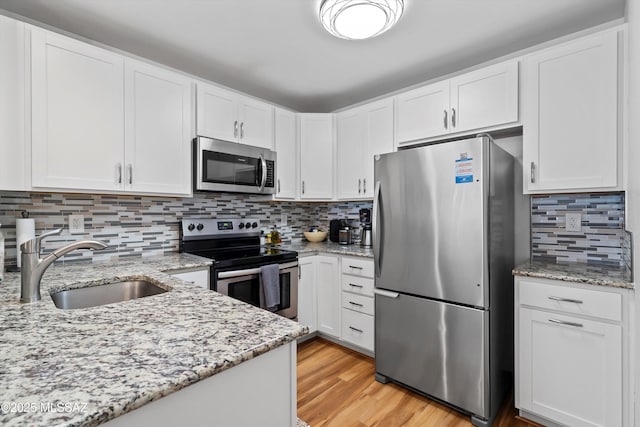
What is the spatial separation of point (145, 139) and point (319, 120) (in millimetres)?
1625

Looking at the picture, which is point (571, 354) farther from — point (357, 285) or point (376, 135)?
point (376, 135)

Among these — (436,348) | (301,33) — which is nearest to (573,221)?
(436,348)

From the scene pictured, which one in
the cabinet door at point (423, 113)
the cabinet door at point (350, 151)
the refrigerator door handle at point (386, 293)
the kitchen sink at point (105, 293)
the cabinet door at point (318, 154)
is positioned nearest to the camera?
the kitchen sink at point (105, 293)

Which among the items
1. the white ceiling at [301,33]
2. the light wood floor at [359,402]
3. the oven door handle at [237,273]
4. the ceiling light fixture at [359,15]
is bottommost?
the light wood floor at [359,402]

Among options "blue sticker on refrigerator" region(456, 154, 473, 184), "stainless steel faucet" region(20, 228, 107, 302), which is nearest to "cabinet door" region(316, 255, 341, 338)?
"blue sticker on refrigerator" region(456, 154, 473, 184)

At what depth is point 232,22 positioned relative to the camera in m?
1.94

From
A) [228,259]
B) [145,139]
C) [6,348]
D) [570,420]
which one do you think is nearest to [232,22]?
[145,139]

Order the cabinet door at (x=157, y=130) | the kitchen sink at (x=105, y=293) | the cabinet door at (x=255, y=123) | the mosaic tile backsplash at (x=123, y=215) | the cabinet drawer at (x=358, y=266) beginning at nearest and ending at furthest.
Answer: the kitchen sink at (x=105, y=293), the mosaic tile backsplash at (x=123, y=215), the cabinet door at (x=157, y=130), the cabinet drawer at (x=358, y=266), the cabinet door at (x=255, y=123)

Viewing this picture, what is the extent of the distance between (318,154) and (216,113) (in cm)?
106

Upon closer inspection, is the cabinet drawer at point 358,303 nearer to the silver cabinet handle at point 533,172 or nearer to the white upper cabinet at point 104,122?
the silver cabinet handle at point 533,172

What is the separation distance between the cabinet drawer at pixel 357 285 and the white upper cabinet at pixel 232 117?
4.54 feet

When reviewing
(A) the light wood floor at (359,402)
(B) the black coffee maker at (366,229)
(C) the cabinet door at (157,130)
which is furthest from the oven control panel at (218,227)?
(A) the light wood floor at (359,402)

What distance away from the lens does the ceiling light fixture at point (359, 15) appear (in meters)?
1.63

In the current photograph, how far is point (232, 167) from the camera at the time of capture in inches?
99.4
